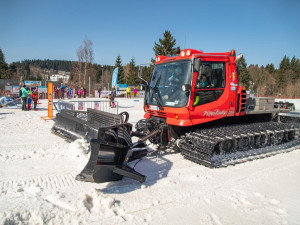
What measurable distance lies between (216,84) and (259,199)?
9.22 feet

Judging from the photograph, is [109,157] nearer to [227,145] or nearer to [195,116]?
[195,116]

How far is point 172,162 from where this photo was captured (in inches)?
207

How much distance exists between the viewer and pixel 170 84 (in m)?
5.62

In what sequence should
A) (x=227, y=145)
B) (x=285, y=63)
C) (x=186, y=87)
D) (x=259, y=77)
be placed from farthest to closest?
(x=285, y=63) < (x=259, y=77) < (x=227, y=145) < (x=186, y=87)

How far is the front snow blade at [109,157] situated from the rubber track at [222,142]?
5.43 feet

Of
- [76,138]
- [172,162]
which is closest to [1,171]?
[76,138]

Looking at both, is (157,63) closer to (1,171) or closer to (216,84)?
(216,84)

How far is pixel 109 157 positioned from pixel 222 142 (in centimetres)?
271

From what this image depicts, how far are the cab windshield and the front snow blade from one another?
177cm

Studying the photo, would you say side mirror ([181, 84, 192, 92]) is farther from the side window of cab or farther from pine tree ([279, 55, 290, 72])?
pine tree ([279, 55, 290, 72])

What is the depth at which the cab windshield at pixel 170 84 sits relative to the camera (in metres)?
5.23

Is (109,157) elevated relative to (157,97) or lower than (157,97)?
lower

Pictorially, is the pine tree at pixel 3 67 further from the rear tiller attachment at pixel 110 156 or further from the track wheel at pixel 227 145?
the track wheel at pixel 227 145

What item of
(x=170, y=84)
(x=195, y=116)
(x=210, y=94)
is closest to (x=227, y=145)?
(x=195, y=116)
